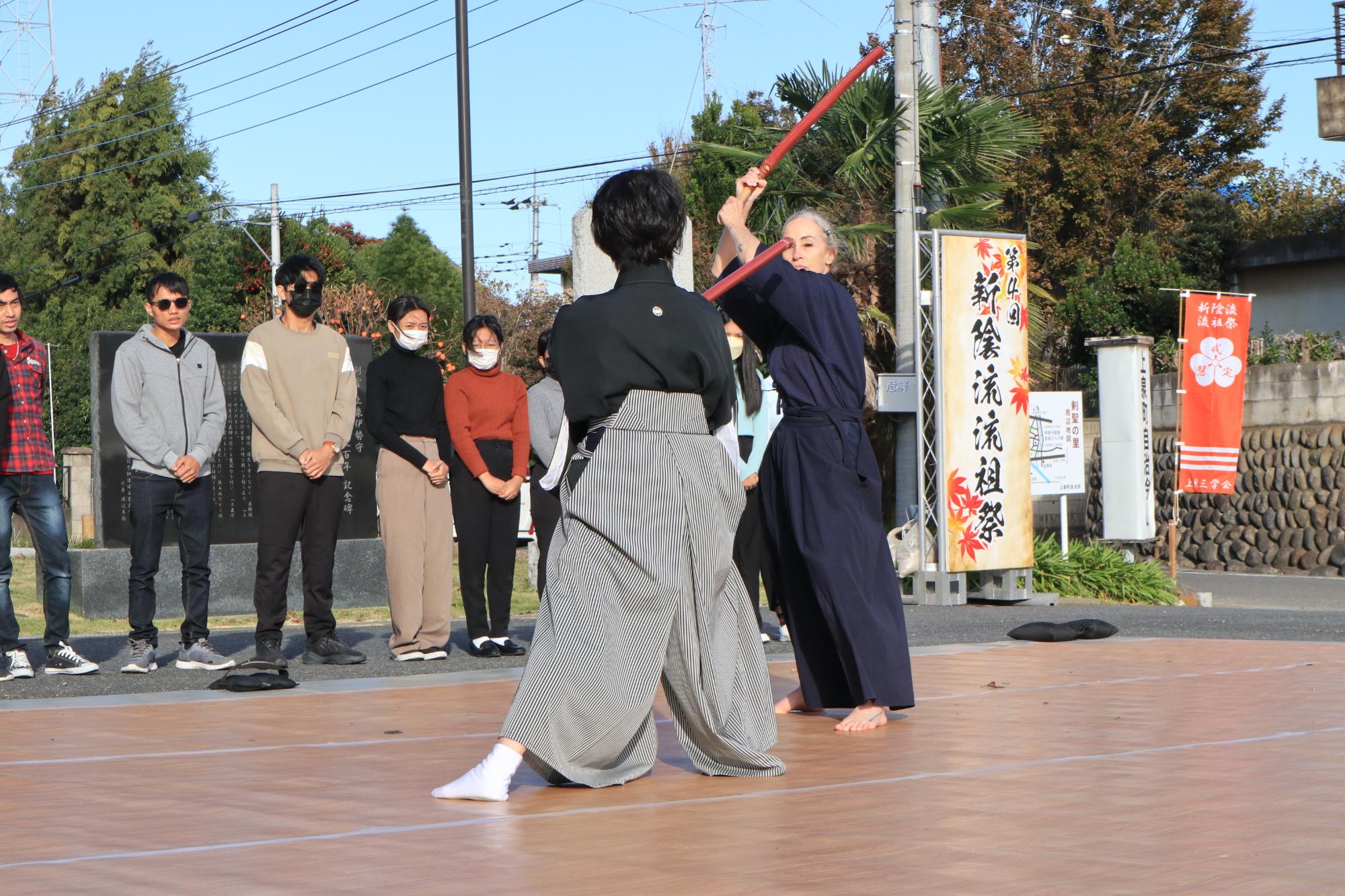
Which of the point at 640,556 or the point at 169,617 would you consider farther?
the point at 169,617

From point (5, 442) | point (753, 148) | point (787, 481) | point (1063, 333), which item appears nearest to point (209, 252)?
point (1063, 333)

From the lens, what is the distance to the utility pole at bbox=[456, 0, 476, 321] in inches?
736

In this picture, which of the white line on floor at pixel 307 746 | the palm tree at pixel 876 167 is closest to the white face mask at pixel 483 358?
the white line on floor at pixel 307 746

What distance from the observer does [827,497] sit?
20.0ft

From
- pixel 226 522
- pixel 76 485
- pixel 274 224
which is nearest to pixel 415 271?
pixel 274 224

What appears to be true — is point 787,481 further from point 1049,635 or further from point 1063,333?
point 1063,333

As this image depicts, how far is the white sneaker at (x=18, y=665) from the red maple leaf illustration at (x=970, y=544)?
26.0 feet

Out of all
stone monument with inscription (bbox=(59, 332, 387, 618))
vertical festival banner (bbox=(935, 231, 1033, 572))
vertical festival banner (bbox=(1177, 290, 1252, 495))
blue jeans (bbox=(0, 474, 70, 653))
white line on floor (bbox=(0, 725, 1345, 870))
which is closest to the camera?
white line on floor (bbox=(0, 725, 1345, 870))

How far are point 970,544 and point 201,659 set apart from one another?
23.8 ft

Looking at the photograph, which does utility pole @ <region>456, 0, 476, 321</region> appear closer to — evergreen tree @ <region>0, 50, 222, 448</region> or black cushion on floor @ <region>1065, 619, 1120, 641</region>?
black cushion on floor @ <region>1065, 619, 1120, 641</region>

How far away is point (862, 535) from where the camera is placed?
6.10 m

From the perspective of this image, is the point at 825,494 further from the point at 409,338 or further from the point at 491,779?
the point at 409,338

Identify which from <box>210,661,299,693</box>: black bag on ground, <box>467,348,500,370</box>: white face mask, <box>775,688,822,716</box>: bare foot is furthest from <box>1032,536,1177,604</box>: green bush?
<box>210,661,299,693</box>: black bag on ground

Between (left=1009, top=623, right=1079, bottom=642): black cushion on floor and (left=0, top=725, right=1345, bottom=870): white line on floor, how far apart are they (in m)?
3.85
